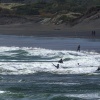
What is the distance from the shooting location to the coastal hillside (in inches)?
3219

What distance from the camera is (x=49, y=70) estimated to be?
36219 millimetres

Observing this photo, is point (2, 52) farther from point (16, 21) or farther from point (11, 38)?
point (16, 21)

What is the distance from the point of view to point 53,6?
351ft

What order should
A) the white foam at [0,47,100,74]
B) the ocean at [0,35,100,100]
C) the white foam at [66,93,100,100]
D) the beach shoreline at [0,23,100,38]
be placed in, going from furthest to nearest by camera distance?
1. the beach shoreline at [0,23,100,38]
2. the white foam at [0,47,100,74]
3. the ocean at [0,35,100,100]
4. the white foam at [66,93,100,100]

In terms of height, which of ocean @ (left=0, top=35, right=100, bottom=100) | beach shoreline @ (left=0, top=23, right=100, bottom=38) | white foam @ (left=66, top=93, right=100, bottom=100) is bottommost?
white foam @ (left=66, top=93, right=100, bottom=100)

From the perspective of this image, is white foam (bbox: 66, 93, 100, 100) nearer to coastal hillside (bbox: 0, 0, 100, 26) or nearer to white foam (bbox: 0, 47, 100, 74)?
white foam (bbox: 0, 47, 100, 74)

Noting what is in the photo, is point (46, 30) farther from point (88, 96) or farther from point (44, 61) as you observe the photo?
point (88, 96)

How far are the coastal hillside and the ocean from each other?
21961 mm

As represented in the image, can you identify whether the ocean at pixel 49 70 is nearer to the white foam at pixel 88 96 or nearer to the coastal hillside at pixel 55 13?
the white foam at pixel 88 96

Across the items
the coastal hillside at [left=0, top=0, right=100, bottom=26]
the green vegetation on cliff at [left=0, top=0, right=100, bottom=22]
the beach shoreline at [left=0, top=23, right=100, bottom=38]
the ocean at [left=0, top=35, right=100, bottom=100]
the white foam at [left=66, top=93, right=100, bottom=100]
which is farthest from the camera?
the green vegetation on cliff at [left=0, top=0, right=100, bottom=22]

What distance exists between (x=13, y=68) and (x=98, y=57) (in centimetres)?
917

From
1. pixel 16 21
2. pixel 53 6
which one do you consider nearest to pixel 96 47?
pixel 16 21

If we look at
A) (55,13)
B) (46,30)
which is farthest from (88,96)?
(55,13)

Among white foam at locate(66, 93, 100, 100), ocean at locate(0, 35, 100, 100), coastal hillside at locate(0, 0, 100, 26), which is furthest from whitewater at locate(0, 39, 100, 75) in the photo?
coastal hillside at locate(0, 0, 100, 26)
